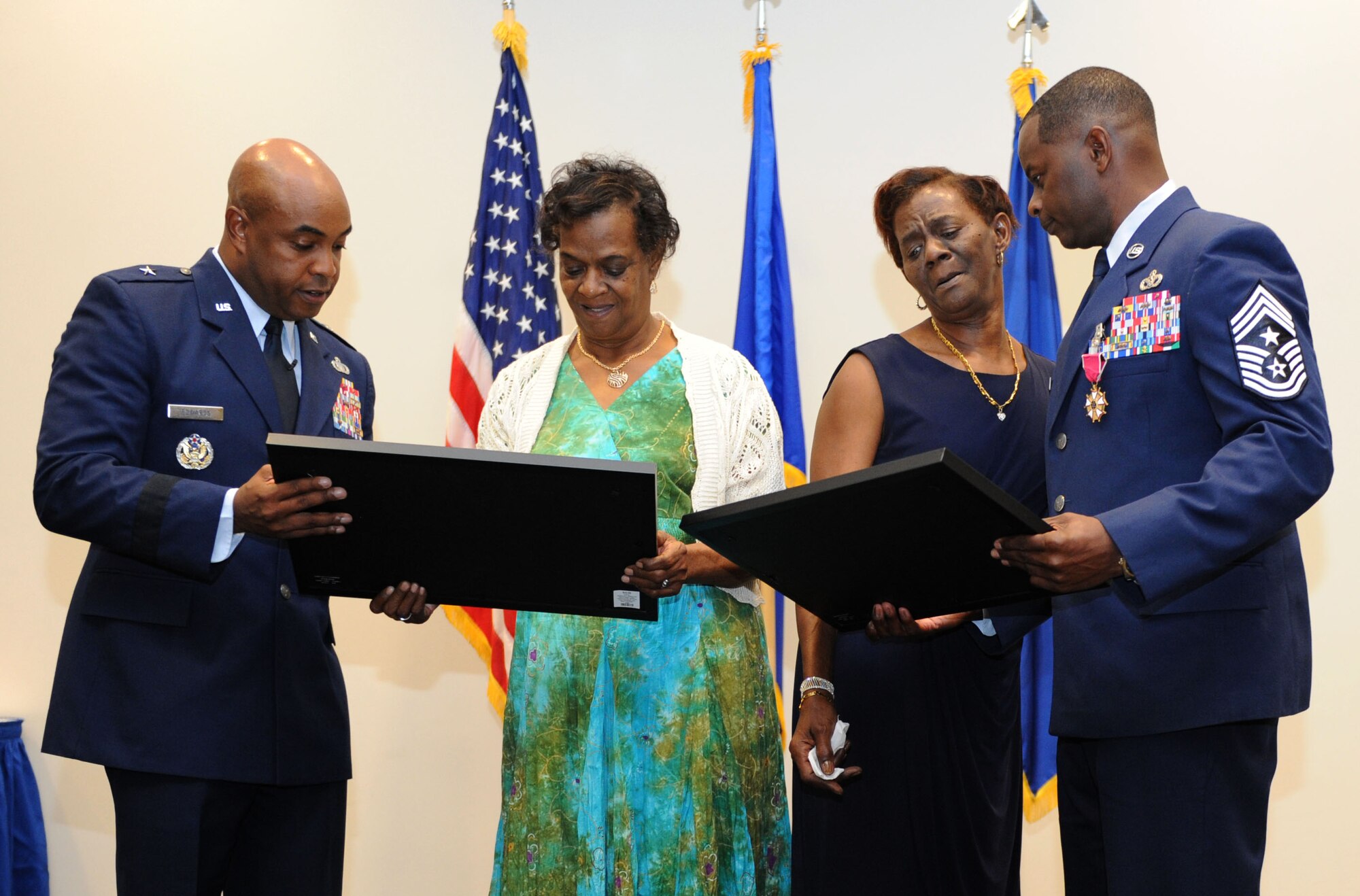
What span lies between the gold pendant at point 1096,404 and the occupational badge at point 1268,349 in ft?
0.79

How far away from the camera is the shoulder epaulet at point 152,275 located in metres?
2.25

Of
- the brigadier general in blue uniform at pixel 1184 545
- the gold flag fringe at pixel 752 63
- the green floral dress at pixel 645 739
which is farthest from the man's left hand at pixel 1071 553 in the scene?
the gold flag fringe at pixel 752 63

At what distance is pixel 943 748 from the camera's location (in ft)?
8.16

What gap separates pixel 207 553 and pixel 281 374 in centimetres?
46

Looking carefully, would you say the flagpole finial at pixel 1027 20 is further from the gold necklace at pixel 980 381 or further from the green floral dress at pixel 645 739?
the green floral dress at pixel 645 739

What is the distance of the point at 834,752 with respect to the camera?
8.14ft

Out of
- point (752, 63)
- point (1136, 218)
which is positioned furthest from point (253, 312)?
point (752, 63)

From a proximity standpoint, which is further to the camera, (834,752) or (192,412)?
(834,752)

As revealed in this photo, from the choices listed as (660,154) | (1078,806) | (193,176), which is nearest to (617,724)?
(1078,806)

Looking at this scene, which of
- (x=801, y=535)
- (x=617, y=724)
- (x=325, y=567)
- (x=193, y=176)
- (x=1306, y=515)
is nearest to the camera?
(x=801, y=535)

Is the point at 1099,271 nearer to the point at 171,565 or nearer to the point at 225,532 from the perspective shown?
the point at 225,532

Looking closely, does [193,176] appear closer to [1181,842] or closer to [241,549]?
[241,549]

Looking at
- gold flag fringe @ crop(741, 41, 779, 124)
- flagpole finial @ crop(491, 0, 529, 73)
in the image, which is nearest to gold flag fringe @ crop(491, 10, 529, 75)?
flagpole finial @ crop(491, 0, 529, 73)

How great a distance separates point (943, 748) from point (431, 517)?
1.17 metres
